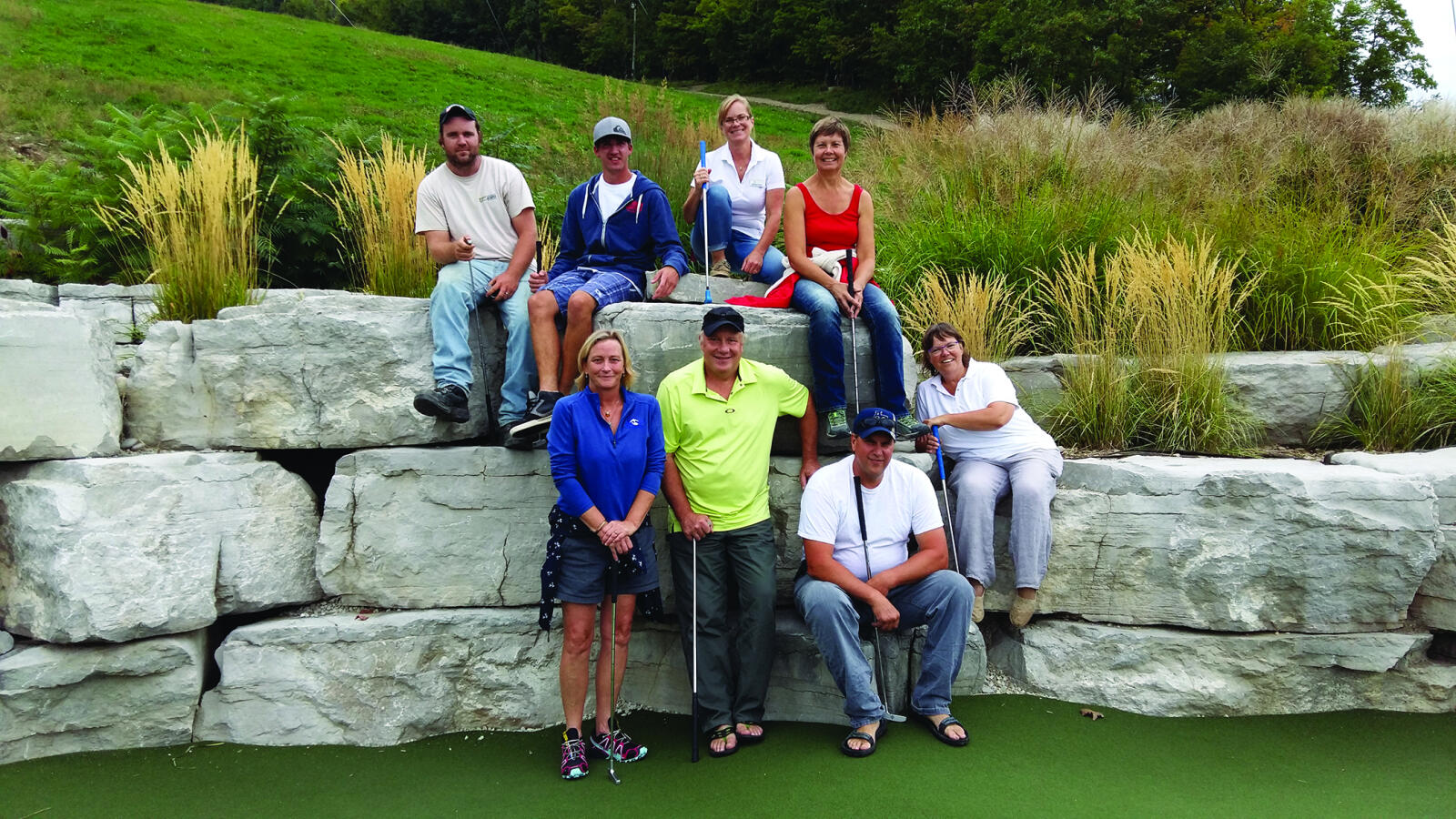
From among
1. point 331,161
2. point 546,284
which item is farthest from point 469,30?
point 546,284

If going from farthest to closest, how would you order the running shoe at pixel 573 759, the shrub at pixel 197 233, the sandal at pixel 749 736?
the shrub at pixel 197 233 → the sandal at pixel 749 736 → the running shoe at pixel 573 759

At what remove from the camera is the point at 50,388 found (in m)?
3.70

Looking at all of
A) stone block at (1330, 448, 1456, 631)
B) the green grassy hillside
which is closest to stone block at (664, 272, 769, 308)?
stone block at (1330, 448, 1456, 631)

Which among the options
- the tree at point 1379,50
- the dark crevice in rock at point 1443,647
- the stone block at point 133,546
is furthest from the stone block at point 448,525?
the tree at point 1379,50

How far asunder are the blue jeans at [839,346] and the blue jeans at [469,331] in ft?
4.14

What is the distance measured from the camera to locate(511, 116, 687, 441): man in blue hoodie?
4.04 meters

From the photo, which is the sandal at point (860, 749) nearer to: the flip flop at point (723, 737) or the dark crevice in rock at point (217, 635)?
the flip flop at point (723, 737)

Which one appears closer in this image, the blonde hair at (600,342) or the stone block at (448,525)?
the blonde hair at (600,342)

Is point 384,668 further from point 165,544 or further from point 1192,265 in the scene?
point 1192,265

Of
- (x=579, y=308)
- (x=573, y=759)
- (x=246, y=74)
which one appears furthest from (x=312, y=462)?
(x=246, y=74)

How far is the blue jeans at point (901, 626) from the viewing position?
3414mm

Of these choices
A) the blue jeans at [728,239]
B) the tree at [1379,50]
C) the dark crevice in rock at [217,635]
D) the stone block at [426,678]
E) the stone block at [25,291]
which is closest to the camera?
the stone block at [426,678]

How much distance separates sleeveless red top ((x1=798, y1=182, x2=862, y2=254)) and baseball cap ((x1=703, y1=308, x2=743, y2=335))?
88 centimetres

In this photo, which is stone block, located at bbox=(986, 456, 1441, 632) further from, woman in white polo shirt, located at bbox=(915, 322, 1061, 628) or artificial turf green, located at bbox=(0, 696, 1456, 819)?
artificial turf green, located at bbox=(0, 696, 1456, 819)
